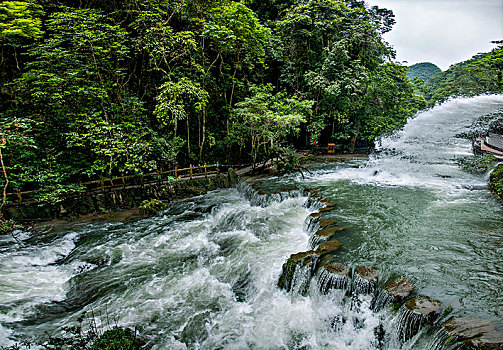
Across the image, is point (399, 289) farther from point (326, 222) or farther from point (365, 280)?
point (326, 222)

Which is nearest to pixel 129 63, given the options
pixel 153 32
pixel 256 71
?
pixel 153 32

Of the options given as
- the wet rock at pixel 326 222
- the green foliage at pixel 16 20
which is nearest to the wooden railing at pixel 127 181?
the green foliage at pixel 16 20

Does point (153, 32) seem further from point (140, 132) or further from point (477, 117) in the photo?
point (477, 117)

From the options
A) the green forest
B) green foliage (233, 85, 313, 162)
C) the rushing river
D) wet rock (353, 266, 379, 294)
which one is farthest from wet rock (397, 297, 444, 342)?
the green forest

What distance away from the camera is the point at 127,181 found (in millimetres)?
12266

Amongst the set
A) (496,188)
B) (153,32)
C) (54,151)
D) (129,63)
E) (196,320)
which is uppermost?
(153,32)

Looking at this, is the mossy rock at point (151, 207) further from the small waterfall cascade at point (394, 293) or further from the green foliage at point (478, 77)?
the green foliage at point (478, 77)

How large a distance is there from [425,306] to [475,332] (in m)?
0.71

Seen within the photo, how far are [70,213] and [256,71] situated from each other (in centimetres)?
1556

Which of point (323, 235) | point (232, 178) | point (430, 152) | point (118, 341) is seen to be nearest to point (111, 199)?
point (232, 178)

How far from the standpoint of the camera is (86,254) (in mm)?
8000

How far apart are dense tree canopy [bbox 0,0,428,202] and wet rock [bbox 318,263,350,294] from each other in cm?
838

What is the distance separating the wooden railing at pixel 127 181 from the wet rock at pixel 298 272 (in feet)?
27.1

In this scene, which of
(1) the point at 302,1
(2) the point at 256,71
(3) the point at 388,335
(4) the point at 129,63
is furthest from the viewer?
(2) the point at 256,71
